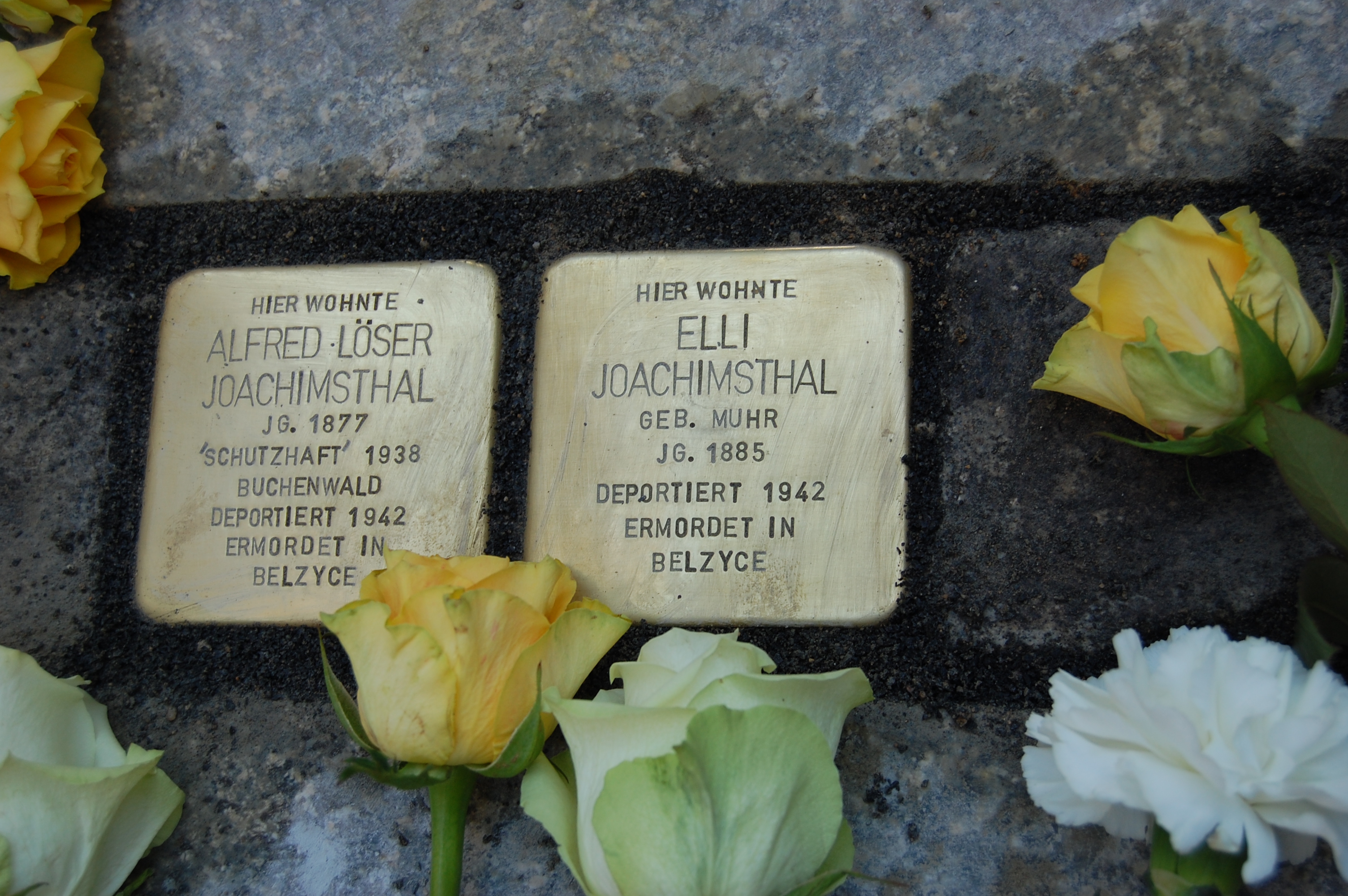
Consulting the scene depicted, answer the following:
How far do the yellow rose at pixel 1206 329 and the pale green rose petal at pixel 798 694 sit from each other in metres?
0.33

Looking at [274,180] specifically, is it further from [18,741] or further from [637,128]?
[18,741]

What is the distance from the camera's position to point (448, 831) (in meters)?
0.84

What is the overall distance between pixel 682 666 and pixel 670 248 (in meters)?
0.50

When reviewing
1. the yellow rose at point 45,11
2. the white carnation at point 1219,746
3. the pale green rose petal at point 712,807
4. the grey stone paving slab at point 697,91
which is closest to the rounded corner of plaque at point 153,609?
the grey stone paving slab at point 697,91

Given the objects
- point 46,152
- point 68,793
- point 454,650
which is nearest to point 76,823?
point 68,793

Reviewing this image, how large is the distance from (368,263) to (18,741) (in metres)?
0.61

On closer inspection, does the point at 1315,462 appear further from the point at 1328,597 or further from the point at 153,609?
the point at 153,609

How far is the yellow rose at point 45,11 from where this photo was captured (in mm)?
1161

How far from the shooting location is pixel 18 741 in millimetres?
845

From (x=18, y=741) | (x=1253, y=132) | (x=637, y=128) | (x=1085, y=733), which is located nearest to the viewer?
(x=1085, y=733)

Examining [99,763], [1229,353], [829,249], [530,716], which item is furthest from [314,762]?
[1229,353]

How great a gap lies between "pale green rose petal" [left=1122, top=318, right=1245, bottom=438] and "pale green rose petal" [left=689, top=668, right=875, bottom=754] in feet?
1.16

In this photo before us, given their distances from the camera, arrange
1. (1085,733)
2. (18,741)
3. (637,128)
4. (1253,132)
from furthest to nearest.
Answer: (637,128) < (1253,132) < (18,741) < (1085,733)

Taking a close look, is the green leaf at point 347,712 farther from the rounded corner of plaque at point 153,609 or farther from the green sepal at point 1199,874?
the green sepal at point 1199,874
